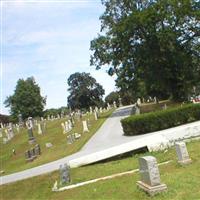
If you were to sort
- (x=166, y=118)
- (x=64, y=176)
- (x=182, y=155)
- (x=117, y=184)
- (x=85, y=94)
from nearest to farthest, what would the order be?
(x=117, y=184) → (x=182, y=155) → (x=64, y=176) → (x=166, y=118) → (x=85, y=94)

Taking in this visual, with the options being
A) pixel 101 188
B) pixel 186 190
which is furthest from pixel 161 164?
pixel 186 190

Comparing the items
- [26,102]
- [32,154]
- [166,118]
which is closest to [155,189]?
[166,118]

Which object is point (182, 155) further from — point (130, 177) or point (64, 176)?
point (64, 176)

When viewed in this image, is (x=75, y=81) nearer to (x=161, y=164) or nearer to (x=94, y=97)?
(x=94, y=97)

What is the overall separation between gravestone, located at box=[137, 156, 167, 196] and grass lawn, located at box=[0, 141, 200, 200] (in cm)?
17

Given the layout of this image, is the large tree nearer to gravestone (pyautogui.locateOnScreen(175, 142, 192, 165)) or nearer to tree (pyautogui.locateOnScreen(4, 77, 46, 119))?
gravestone (pyautogui.locateOnScreen(175, 142, 192, 165))

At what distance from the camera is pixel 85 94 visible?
117000 millimetres

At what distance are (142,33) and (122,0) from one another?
14.9ft

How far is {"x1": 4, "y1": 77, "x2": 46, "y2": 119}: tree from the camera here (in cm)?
9744

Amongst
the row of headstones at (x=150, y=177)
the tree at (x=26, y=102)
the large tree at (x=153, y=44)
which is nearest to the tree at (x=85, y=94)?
the tree at (x=26, y=102)

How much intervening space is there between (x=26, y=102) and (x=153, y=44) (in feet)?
186

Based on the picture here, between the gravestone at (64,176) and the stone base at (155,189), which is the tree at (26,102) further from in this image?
the stone base at (155,189)

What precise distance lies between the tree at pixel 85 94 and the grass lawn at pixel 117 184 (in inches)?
3757

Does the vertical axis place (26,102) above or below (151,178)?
above
